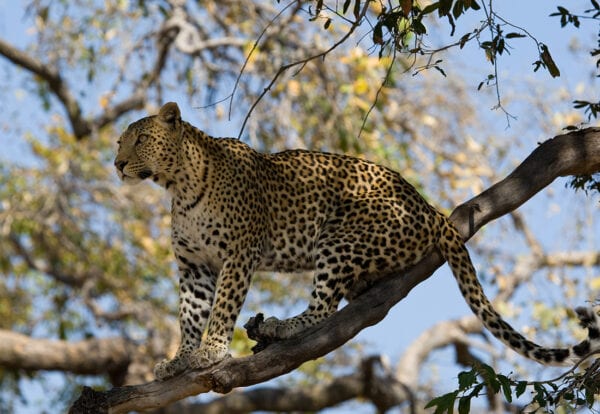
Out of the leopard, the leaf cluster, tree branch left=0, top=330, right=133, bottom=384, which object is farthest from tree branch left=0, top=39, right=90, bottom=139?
the leaf cluster

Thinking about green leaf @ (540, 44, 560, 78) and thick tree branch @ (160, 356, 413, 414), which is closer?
green leaf @ (540, 44, 560, 78)

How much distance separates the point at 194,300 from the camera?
796 cm

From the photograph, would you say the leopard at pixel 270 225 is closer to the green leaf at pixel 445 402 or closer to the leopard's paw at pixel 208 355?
the leopard's paw at pixel 208 355

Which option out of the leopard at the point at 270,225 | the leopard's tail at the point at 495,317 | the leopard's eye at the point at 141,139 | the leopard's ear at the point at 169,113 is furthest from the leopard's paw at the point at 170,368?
the leopard's tail at the point at 495,317

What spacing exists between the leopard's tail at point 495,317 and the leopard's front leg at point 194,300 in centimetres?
148

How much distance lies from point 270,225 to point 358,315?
130 centimetres

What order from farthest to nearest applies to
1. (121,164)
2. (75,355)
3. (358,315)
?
(75,355) < (121,164) < (358,315)

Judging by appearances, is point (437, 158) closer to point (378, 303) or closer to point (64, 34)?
point (64, 34)

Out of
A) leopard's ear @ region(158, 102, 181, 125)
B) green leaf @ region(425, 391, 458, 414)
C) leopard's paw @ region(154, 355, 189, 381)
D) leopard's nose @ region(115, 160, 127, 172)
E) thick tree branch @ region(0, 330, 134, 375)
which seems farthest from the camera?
thick tree branch @ region(0, 330, 134, 375)

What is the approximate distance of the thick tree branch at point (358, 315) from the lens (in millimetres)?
6574

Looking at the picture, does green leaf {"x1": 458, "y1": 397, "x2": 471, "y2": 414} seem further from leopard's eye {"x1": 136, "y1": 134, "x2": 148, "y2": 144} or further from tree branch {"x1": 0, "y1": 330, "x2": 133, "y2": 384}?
tree branch {"x1": 0, "y1": 330, "x2": 133, "y2": 384}

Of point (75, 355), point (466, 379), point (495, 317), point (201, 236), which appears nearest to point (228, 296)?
point (201, 236)

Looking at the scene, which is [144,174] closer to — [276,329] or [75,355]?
[276,329]

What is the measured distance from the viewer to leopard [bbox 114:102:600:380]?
7.45 m
